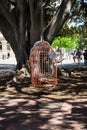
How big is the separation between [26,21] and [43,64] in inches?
147

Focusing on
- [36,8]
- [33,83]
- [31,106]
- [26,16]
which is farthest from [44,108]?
[26,16]

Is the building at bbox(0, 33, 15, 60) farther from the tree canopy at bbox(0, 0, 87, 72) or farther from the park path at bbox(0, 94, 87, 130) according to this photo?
the park path at bbox(0, 94, 87, 130)

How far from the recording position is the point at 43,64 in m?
16.6

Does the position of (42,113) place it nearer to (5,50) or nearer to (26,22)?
(26,22)

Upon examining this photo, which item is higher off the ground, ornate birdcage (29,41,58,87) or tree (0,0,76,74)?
tree (0,0,76,74)

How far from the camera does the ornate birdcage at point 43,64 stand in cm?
1583

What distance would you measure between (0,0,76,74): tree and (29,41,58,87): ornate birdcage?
2.33 meters

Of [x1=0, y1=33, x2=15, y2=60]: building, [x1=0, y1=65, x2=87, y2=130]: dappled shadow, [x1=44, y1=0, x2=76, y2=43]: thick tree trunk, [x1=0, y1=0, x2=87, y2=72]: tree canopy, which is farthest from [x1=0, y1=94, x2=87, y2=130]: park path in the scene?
[x1=0, y1=33, x2=15, y2=60]: building

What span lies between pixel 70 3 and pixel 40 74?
16.0ft

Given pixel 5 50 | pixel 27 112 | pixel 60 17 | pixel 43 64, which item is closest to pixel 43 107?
pixel 27 112

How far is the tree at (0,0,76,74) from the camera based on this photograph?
1827 centimetres

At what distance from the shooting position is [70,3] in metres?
19.3

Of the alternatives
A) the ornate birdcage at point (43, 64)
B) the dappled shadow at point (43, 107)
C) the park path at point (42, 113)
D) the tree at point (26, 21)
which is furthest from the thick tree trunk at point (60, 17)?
the park path at point (42, 113)

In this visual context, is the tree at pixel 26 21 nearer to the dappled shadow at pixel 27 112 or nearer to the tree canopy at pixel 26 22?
the tree canopy at pixel 26 22
